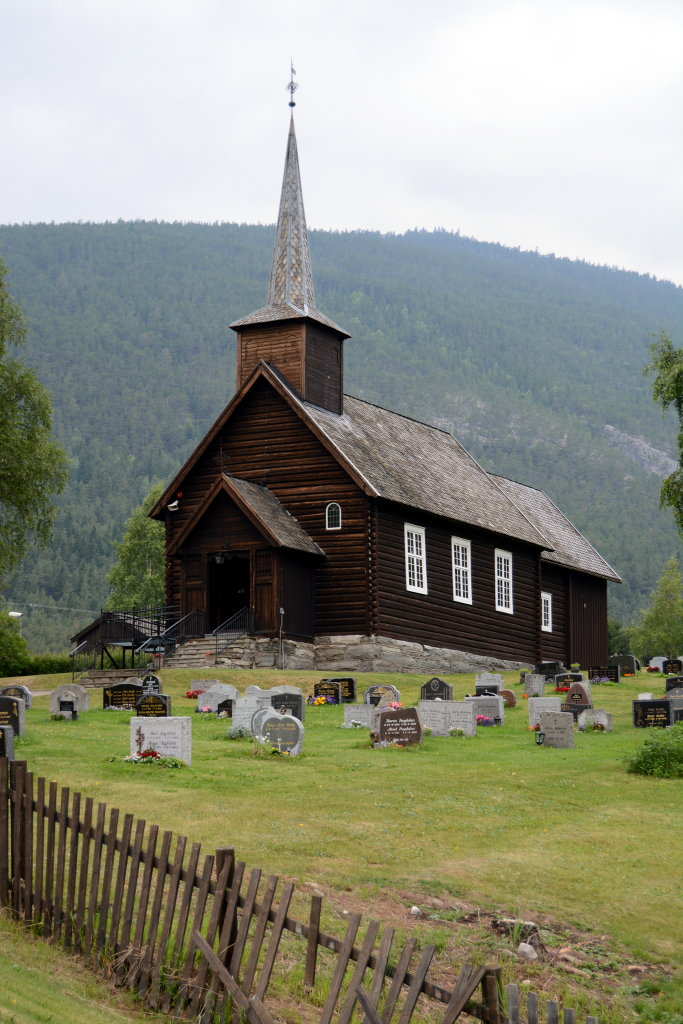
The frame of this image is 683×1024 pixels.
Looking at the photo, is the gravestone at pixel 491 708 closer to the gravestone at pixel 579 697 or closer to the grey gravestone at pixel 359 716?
the gravestone at pixel 579 697

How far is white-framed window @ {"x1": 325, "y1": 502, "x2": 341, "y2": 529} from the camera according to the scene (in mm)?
42531

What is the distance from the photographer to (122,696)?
31172 millimetres

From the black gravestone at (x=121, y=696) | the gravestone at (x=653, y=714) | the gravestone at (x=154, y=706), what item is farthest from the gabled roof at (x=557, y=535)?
the gravestone at (x=154, y=706)

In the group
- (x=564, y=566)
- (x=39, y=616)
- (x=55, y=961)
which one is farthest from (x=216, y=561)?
(x=39, y=616)

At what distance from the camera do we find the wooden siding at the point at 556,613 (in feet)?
179

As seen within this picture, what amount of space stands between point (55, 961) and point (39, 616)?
391 feet

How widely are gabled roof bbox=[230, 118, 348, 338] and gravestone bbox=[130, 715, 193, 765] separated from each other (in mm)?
25677

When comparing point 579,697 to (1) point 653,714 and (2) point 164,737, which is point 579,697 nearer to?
(1) point 653,714

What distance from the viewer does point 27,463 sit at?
41.6 meters

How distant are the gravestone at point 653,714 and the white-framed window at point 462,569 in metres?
19.4

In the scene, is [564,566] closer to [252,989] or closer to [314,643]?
[314,643]

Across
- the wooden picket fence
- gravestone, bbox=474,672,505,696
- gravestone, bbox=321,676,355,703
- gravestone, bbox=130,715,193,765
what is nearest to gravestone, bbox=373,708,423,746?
gravestone, bbox=130,715,193,765

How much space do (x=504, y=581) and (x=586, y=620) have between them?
9.30 m

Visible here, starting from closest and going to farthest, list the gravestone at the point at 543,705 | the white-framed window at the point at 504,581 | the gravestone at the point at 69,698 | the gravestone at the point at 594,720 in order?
the gravestone at the point at 594,720 < the gravestone at the point at 543,705 < the gravestone at the point at 69,698 < the white-framed window at the point at 504,581
